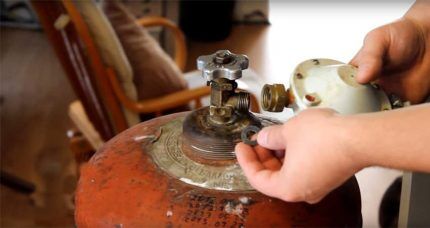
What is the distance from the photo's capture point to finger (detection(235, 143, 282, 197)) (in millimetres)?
621

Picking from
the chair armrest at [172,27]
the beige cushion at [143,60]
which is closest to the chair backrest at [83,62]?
the beige cushion at [143,60]

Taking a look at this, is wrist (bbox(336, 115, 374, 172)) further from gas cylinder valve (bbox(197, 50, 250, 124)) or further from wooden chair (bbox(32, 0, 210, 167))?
wooden chair (bbox(32, 0, 210, 167))

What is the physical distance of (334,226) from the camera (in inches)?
27.8

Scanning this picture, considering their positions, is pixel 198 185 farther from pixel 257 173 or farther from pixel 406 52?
pixel 406 52

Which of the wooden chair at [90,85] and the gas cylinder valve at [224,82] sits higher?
the gas cylinder valve at [224,82]

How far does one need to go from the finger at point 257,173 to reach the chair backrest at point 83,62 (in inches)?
39.6

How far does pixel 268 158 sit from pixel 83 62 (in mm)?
1068

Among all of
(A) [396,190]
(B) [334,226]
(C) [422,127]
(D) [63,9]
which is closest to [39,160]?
(D) [63,9]

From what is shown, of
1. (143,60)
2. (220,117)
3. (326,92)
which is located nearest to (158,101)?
(143,60)

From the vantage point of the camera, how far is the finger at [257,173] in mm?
621

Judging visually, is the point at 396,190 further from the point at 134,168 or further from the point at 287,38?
the point at 287,38

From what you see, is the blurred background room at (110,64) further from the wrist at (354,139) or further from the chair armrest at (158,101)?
the wrist at (354,139)

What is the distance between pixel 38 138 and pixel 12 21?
140 centimetres

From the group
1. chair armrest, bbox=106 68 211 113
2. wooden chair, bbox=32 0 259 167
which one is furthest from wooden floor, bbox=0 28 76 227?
chair armrest, bbox=106 68 211 113
